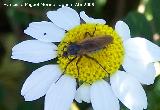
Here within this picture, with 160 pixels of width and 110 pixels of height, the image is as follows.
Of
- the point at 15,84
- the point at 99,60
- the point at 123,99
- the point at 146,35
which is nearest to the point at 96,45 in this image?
the point at 99,60

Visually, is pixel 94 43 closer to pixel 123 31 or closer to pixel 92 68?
pixel 92 68

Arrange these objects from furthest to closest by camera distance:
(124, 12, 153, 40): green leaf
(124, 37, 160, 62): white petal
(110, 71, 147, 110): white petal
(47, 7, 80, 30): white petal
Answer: (124, 12, 153, 40): green leaf, (47, 7, 80, 30): white petal, (124, 37, 160, 62): white petal, (110, 71, 147, 110): white petal

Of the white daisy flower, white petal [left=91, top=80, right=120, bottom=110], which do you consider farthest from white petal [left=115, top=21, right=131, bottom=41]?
white petal [left=91, top=80, right=120, bottom=110]

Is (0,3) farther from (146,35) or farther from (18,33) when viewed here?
(146,35)

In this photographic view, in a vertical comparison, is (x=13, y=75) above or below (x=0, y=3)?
below

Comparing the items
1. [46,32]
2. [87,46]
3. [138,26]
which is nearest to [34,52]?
[46,32]

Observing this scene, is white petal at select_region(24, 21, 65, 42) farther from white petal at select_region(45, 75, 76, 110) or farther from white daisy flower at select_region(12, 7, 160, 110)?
white petal at select_region(45, 75, 76, 110)

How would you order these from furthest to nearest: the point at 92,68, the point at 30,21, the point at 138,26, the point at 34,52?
the point at 30,21
the point at 138,26
the point at 34,52
the point at 92,68
